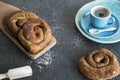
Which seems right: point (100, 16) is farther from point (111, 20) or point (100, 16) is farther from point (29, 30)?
point (29, 30)

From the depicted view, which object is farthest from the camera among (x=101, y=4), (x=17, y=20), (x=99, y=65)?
(x=101, y=4)

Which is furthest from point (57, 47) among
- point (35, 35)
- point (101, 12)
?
point (101, 12)

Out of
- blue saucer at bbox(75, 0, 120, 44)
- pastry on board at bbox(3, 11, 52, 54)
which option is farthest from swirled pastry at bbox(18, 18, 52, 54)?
blue saucer at bbox(75, 0, 120, 44)

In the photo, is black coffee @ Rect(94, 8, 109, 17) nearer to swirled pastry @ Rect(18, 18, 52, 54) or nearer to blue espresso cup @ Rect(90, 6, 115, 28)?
blue espresso cup @ Rect(90, 6, 115, 28)

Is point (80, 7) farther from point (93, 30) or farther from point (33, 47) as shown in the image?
point (33, 47)

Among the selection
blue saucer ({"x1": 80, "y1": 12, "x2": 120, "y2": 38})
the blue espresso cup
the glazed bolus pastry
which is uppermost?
the blue espresso cup

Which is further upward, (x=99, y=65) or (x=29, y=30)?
(x=29, y=30)
